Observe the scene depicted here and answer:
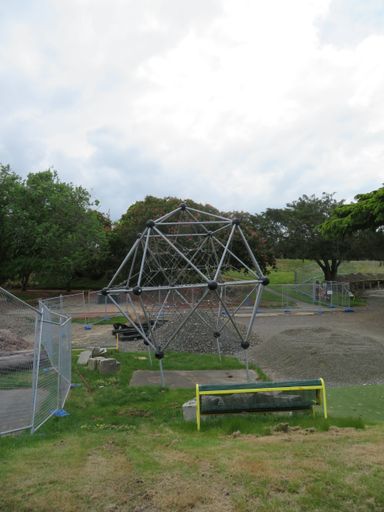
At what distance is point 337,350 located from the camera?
14125mm

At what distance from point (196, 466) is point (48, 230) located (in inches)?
1257

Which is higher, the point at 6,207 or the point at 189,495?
the point at 6,207

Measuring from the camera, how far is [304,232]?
41.3 metres

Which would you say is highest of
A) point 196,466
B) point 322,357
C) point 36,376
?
point 36,376

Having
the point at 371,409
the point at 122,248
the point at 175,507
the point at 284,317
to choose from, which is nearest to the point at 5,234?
the point at 122,248

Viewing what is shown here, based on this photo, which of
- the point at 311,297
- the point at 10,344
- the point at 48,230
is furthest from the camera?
the point at 311,297

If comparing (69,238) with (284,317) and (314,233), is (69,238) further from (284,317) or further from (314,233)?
(314,233)

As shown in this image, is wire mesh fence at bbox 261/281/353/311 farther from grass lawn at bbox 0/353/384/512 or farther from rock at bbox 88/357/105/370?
grass lawn at bbox 0/353/384/512

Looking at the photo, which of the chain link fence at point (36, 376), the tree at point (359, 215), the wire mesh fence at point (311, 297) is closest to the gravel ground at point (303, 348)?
the chain link fence at point (36, 376)

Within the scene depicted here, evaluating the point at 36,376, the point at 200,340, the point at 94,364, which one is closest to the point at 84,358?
the point at 94,364

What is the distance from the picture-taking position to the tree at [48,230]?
113 feet

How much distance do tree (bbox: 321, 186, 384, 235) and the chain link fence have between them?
66.5 feet

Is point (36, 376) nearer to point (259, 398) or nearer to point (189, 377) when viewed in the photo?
point (259, 398)

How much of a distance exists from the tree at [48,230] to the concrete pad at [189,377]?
74.0 ft
